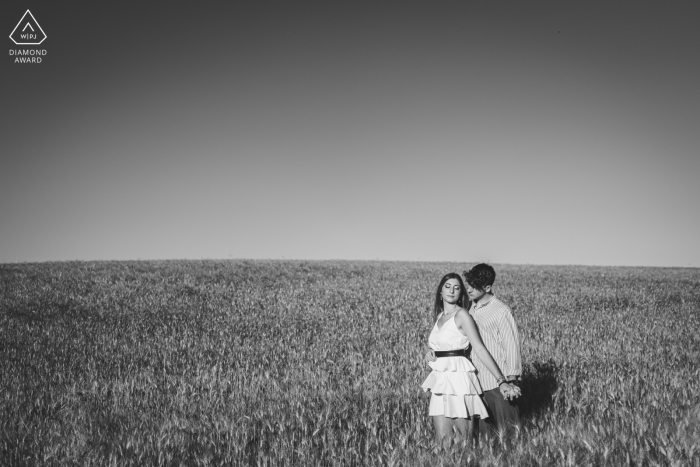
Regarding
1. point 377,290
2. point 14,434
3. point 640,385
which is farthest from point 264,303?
point 640,385

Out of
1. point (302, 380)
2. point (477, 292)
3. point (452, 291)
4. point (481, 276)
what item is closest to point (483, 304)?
point (477, 292)

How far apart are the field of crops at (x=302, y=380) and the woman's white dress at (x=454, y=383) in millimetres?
272

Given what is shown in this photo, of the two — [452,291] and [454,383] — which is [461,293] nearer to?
[452,291]

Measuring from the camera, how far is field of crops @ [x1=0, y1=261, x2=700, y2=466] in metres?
3.41

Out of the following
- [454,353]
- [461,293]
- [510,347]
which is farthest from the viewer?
[510,347]

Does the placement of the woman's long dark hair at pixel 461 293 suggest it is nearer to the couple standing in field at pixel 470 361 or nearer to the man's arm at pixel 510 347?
the couple standing in field at pixel 470 361

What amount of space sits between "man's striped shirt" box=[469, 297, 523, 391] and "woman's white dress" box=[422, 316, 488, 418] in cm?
39

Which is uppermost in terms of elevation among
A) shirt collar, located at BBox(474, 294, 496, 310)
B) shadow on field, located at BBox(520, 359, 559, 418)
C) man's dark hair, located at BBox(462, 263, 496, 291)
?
man's dark hair, located at BBox(462, 263, 496, 291)

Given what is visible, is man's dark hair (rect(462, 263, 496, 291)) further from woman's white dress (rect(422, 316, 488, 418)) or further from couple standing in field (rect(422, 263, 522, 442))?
woman's white dress (rect(422, 316, 488, 418))

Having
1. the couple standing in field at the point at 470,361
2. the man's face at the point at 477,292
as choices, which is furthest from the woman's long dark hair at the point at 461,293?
the man's face at the point at 477,292

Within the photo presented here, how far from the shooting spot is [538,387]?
5387mm

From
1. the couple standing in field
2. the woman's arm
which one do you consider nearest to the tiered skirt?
the couple standing in field

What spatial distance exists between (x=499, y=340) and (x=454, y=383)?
767 mm

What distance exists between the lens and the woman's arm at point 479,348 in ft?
11.1
